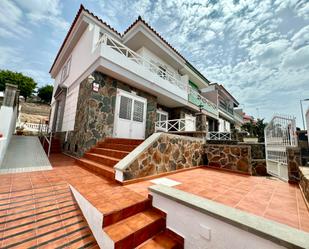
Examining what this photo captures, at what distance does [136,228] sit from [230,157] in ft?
16.7

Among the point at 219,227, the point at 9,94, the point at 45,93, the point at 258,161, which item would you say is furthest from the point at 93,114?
the point at 45,93

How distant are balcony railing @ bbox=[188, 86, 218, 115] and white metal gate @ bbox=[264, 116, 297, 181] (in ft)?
19.8

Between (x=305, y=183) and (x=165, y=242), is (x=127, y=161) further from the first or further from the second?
(x=305, y=183)

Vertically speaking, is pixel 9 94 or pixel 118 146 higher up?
pixel 9 94

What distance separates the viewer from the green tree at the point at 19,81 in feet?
62.5

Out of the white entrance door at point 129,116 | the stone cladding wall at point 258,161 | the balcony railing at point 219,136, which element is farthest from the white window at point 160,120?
the stone cladding wall at point 258,161

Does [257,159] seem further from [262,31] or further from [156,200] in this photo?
[156,200]

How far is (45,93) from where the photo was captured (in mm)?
24844

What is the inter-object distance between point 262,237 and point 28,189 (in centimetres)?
411

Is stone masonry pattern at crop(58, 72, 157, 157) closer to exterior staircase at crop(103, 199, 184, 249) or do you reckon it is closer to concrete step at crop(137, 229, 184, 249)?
exterior staircase at crop(103, 199, 184, 249)

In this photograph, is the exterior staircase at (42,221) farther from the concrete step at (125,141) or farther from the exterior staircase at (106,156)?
the concrete step at (125,141)

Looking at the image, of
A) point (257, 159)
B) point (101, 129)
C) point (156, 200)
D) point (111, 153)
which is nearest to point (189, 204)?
point (156, 200)

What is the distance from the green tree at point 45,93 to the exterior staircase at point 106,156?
1026 inches

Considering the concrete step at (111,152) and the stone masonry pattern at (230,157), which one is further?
the stone masonry pattern at (230,157)
